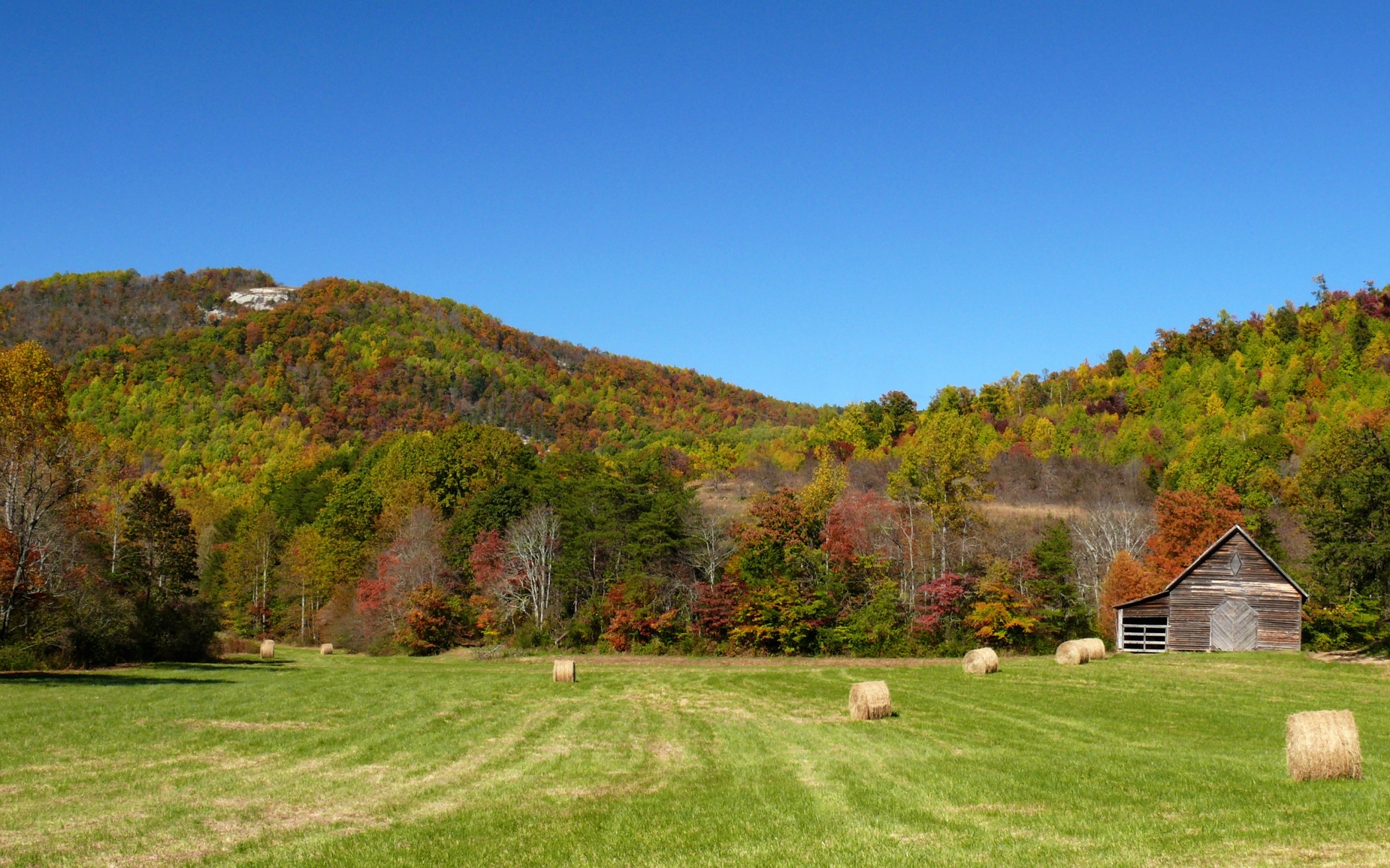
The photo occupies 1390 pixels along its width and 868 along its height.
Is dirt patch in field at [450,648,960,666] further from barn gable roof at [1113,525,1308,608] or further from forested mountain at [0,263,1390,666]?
barn gable roof at [1113,525,1308,608]

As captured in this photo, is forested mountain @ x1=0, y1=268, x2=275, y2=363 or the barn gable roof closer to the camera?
the barn gable roof

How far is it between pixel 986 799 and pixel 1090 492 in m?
91.8

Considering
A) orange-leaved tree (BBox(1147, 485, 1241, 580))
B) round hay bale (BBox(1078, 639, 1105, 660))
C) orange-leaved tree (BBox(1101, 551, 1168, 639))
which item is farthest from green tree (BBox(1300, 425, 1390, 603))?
orange-leaved tree (BBox(1147, 485, 1241, 580))

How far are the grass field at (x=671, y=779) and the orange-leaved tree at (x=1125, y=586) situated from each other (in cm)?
2421

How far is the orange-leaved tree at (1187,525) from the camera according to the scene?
183 feet

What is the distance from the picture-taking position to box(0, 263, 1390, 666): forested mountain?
Result: 4297 cm

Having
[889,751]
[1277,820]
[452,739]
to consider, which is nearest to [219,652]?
[452,739]

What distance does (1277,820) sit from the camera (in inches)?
406

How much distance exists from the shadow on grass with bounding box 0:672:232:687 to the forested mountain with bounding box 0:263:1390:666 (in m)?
3.06

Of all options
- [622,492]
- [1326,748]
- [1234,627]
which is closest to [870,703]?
[1326,748]

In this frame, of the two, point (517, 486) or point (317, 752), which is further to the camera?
point (517, 486)

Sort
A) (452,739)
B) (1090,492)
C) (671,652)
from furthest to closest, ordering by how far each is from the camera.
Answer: (1090,492), (671,652), (452,739)

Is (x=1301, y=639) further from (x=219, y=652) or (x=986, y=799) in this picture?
(x=219, y=652)

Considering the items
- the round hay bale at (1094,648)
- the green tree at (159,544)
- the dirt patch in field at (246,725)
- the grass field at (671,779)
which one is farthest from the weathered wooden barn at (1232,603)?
the green tree at (159,544)
